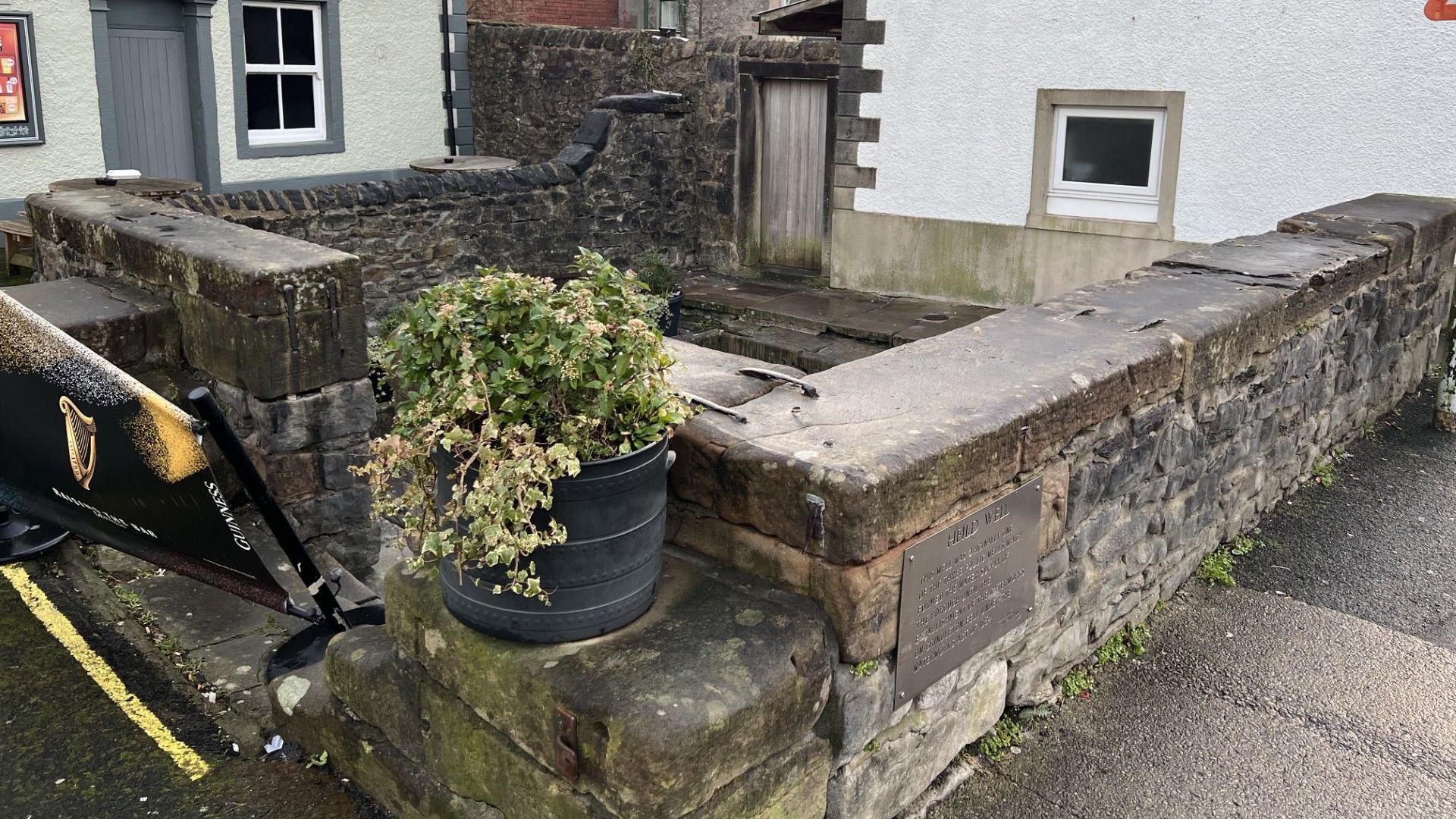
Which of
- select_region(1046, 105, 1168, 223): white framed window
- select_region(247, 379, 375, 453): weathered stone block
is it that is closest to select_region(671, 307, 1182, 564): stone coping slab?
select_region(247, 379, 375, 453): weathered stone block

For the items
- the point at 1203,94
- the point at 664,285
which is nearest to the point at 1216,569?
the point at 1203,94

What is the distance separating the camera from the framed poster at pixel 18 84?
10867mm

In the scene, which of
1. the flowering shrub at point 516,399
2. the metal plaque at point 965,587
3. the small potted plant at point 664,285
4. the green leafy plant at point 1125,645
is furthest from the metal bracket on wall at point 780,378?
the small potted plant at point 664,285

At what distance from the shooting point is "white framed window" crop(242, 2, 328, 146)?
13000mm

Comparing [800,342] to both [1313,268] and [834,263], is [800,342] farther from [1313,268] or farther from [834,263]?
[1313,268]

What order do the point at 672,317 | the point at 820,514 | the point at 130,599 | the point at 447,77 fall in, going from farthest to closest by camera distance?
the point at 447,77 → the point at 672,317 → the point at 130,599 → the point at 820,514

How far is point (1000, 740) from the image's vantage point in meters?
3.56

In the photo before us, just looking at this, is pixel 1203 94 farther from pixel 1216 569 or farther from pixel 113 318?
pixel 113 318

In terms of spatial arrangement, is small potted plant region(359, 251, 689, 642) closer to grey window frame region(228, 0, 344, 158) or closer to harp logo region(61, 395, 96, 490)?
harp logo region(61, 395, 96, 490)

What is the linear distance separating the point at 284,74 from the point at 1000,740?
12334 millimetres

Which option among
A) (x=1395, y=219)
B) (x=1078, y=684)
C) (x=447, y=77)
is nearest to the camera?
(x=1078, y=684)

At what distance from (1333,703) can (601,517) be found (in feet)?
8.85

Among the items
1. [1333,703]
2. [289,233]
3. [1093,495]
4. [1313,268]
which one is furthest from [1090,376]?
[289,233]

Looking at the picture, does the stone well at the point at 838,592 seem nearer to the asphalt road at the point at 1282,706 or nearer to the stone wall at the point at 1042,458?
the stone wall at the point at 1042,458
